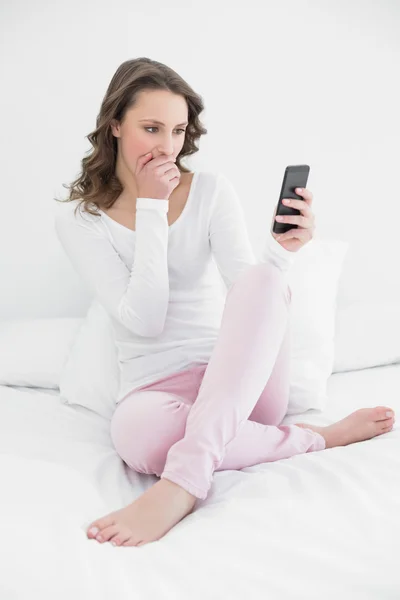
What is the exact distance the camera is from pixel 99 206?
1.38 m

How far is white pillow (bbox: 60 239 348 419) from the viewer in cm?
139

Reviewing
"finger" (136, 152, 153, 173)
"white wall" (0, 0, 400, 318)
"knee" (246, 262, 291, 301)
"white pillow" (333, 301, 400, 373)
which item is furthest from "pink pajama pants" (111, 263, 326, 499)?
"white wall" (0, 0, 400, 318)

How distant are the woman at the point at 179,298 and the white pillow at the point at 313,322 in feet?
0.53

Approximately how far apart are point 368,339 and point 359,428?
21.6 inches

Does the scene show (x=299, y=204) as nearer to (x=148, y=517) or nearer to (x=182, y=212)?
(x=182, y=212)

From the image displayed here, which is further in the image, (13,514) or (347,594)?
(13,514)

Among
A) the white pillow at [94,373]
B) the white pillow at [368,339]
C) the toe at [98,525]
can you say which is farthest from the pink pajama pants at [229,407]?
the white pillow at [368,339]

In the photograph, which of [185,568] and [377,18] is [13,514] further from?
[377,18]

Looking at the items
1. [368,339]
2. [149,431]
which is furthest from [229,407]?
[368,339]

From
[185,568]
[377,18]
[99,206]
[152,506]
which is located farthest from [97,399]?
[377,18]

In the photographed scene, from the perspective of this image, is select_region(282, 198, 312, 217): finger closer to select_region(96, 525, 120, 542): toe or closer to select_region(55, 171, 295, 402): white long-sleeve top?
select_region(55, 171, 295, 402): white long-sleeve top

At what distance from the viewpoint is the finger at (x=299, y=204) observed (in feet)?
3.73

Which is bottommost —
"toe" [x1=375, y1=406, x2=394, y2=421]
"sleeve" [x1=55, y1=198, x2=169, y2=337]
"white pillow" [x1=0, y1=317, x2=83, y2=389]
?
"white pillow" [x1=0, y1=317, x2=83, y2=389]

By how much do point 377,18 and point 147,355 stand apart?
146 centimetres
